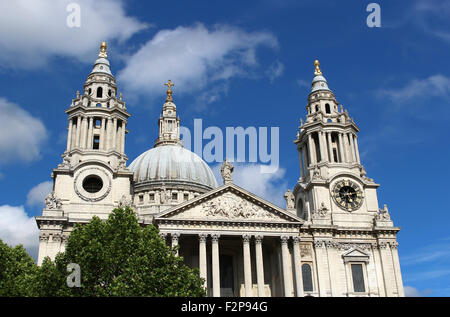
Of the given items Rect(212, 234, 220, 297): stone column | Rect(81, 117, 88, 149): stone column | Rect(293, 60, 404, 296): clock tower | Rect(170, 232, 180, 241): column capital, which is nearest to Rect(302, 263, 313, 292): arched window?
Rect(293, 60, 404, 296): clock tower

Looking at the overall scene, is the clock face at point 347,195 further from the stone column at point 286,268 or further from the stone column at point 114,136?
the stone column at point 114,136

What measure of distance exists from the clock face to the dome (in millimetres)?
25796

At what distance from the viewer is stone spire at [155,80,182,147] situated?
290ft

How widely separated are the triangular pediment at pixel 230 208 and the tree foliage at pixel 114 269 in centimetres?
1310

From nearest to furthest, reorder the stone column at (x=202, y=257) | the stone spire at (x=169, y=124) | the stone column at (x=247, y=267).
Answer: the stone column at (x=202, y=257) → the stone column at (x=247, y=267) → the stone spire at (x=169, y=124)

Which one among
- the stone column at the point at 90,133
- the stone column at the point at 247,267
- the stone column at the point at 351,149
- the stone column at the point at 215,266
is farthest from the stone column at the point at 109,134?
the stone column at the point at 351,149

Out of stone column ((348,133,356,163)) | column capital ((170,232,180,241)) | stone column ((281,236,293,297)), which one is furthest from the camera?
stone column ((348,133,356,163))

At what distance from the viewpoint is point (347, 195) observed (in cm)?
5888

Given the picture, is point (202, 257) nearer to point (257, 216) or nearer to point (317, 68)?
point (257, 216)

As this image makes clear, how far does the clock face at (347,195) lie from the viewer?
191ft

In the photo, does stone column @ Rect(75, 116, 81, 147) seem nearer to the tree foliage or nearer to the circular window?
the circular window

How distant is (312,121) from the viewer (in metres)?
64.0

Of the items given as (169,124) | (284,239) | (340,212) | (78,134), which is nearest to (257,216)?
(284,239)

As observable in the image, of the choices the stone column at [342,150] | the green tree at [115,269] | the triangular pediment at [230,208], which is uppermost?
the stone column at [342,150]
